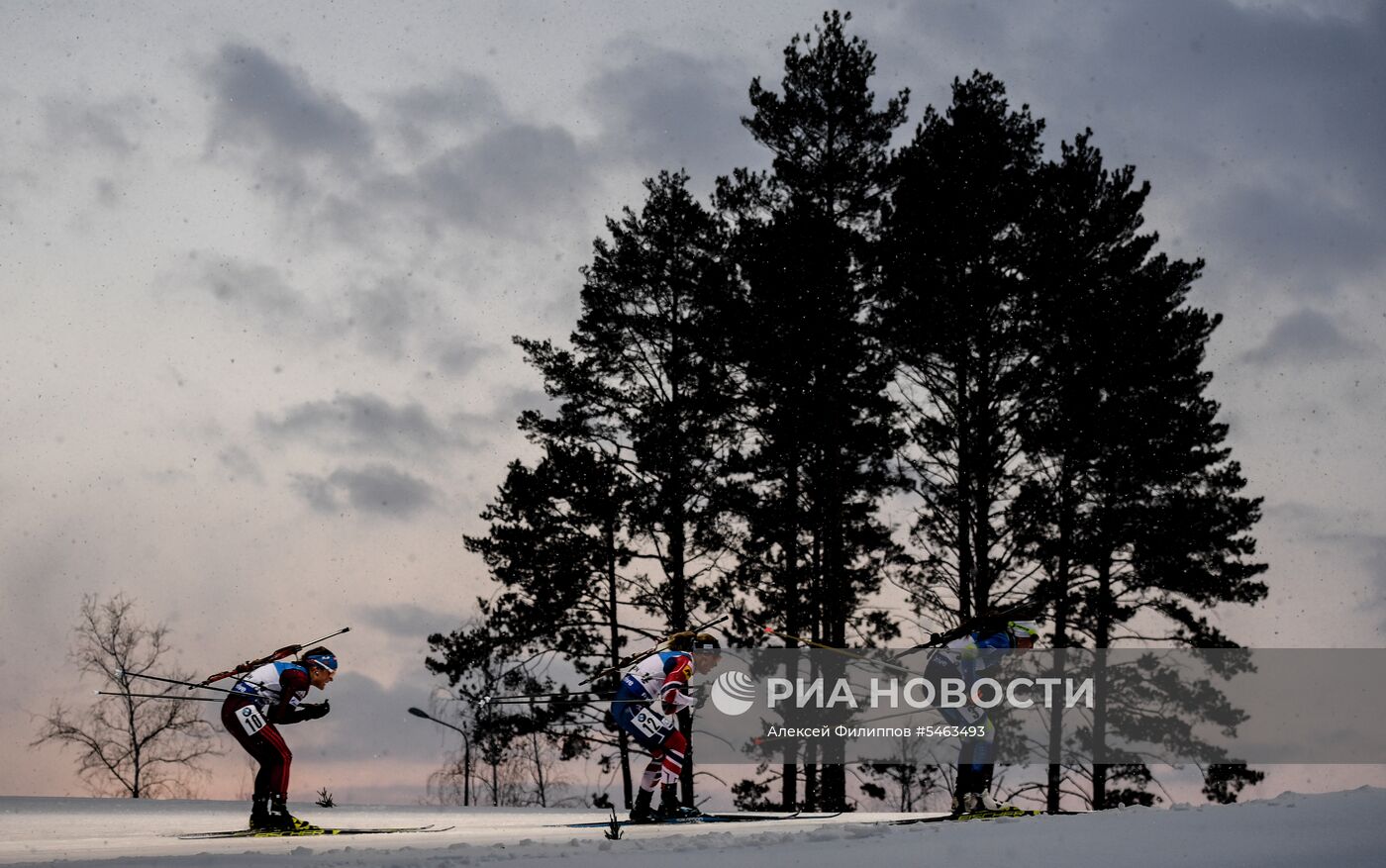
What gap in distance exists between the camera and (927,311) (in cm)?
2706

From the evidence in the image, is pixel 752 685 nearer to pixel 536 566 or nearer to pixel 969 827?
pixel 536 566

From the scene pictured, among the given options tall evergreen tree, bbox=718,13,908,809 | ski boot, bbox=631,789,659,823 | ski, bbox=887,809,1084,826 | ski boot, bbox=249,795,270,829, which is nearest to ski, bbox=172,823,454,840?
ski boot, bbox=249,795,270,829

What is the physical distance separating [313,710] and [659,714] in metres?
4.31

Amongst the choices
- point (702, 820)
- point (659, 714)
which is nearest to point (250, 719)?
point (659, 714)

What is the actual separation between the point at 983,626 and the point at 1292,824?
4165mm

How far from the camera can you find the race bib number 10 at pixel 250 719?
1471 cm

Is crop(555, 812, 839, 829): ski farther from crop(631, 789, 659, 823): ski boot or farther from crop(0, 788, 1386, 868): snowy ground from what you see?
crop(0, 788, 1386, 868): snowy ground

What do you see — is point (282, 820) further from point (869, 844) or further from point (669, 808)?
point (869, 844)

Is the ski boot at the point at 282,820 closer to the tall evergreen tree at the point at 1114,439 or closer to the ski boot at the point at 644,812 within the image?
the ski boot at the point at 644,812

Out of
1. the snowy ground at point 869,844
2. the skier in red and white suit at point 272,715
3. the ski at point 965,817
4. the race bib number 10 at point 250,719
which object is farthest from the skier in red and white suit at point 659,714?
the race bib number 10 at point 250,719

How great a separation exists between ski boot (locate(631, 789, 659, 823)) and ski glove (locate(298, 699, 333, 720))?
13.3ft

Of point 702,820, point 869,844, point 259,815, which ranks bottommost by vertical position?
point 702,820

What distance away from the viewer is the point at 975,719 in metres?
14.1

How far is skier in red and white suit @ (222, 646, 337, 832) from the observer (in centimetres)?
1474
